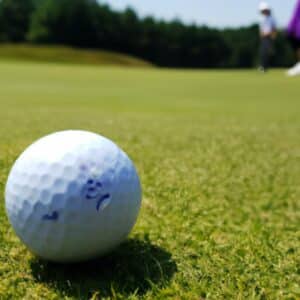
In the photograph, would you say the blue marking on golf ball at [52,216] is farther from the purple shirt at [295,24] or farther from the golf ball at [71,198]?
the purple shirt at [295,24]

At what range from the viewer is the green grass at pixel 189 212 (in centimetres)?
211

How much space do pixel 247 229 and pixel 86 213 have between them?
123 centimetres

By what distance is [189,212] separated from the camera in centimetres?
310

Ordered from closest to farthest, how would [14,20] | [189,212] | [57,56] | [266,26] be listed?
1. [189,212]
2. [266,26]
3. [57,56]
4. [14,20]

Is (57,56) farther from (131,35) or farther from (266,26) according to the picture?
(131,35)

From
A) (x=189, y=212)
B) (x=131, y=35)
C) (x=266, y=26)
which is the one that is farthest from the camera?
(x=131, y=35)

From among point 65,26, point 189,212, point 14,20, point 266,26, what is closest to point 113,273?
point 189,212

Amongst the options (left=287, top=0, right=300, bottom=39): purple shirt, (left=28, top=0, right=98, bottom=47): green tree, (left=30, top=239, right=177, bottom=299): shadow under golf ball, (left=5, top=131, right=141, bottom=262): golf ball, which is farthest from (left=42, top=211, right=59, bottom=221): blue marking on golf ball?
(left=28, top=0, right=98, bottom=47): green tree

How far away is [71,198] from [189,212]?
3.96ft

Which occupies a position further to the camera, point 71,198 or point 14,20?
point 14,20

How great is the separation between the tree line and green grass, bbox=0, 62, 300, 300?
6532 cm

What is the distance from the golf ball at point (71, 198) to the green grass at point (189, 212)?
163 millimetres

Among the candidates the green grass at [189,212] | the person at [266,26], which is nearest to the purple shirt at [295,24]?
the green grass at [189,212]

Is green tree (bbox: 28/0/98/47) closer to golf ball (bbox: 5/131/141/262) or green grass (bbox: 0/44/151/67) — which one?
green grass (bbox: 0/44/151/67)
